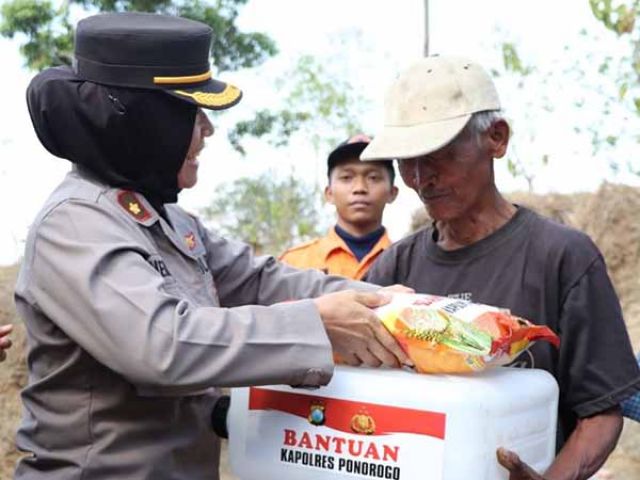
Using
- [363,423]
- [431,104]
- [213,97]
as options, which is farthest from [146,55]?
[363,423]

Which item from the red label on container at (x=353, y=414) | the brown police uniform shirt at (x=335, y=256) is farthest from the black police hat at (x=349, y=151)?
the red label on container at (x=353, y=414)

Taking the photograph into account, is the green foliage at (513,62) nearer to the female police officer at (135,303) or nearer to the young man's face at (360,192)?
the young man's face at (360,192)

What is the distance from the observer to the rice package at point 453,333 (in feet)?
6.82

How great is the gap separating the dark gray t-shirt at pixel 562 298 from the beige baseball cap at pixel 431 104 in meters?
0.29

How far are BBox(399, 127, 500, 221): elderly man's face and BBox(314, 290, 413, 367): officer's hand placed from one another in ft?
1.46

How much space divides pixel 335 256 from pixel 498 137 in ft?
10.0

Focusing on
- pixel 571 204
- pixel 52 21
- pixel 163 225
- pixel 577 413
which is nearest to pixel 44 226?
pixel 163 225

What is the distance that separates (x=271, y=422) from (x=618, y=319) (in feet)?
2.70

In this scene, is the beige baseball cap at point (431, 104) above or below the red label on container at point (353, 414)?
above

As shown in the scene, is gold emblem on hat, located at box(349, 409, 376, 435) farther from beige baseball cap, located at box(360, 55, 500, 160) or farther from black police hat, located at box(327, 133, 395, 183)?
black police hat, located at box(327, 133, 395, 183)

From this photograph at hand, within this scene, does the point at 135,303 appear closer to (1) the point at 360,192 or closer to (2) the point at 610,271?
(1) the point at 360,192

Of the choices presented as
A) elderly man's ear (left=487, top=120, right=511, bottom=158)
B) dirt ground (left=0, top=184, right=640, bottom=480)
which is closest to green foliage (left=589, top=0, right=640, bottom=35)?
dirt ground (left=0, top=184, right=640, bottom=480)

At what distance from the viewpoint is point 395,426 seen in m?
2.05

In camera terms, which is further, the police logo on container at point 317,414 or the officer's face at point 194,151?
the officer's face at point 194,151
